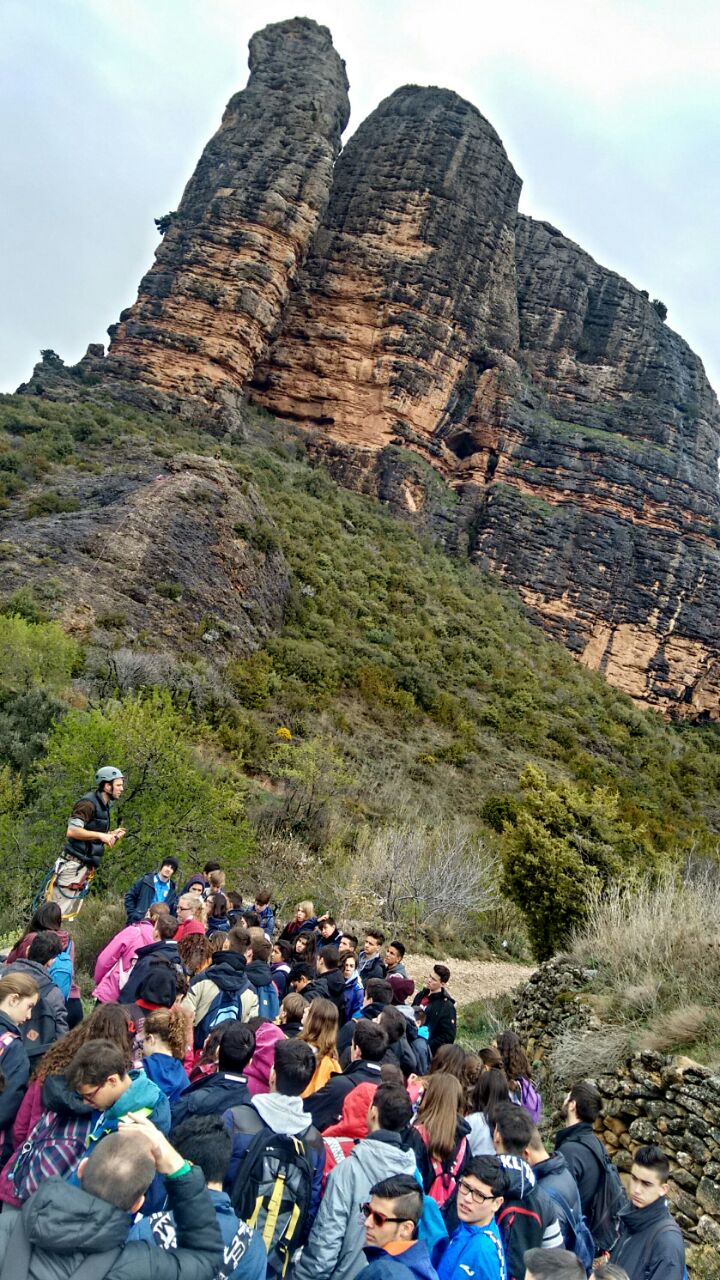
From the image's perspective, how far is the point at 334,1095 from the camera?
405 centimetres

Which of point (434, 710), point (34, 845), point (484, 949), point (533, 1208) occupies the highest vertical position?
point (434, 710)

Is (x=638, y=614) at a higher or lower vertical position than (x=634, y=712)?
higher

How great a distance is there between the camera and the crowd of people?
2441 millimetres

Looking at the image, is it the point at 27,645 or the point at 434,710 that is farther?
the point at 434,710

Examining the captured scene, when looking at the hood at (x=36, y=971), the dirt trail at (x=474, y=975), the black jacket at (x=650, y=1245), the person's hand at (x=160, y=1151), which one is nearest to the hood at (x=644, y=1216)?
the black jacket at (x=650, y=1245)

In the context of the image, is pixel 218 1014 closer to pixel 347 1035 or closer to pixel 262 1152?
pixel 347 1035

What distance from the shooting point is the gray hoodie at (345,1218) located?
3.10 m

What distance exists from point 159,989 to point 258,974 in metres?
1.46

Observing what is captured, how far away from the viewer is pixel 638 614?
1998 inches

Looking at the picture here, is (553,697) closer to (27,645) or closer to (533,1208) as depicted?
(27,645)

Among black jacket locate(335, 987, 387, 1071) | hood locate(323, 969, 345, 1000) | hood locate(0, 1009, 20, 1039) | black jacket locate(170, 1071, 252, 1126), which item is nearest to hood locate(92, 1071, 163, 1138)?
black jacket locate(170, 1071, 252, 1126)

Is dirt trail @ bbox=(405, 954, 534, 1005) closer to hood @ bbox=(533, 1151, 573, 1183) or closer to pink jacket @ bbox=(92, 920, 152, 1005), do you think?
pink jacket @ bbox=(92, 920, 152, 1005)

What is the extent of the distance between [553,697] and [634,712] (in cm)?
735

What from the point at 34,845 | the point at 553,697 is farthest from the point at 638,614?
the point at 34,845
